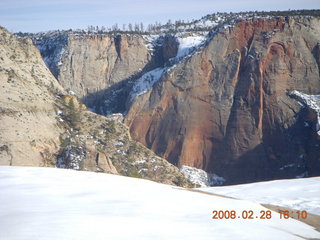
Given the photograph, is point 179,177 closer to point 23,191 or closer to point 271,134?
point 271,134

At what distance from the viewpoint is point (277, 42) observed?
4884 cm


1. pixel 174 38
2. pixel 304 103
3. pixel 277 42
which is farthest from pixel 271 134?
pixel 174 38

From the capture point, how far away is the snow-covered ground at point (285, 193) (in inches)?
516

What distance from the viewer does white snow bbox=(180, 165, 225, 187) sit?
4370 cm

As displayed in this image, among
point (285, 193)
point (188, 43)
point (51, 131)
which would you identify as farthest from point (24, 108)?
point (188, 43)

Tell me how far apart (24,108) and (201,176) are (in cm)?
1807

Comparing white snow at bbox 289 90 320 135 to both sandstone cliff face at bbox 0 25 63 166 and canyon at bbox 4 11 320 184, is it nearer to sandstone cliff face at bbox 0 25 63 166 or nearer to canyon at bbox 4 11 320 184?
canyon at bbox 4 11 320 184

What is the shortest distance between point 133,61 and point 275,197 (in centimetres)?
5045

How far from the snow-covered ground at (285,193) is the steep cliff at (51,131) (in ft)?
48.1

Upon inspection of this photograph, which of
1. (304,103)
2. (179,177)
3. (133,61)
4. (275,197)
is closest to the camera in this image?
(275,197)
